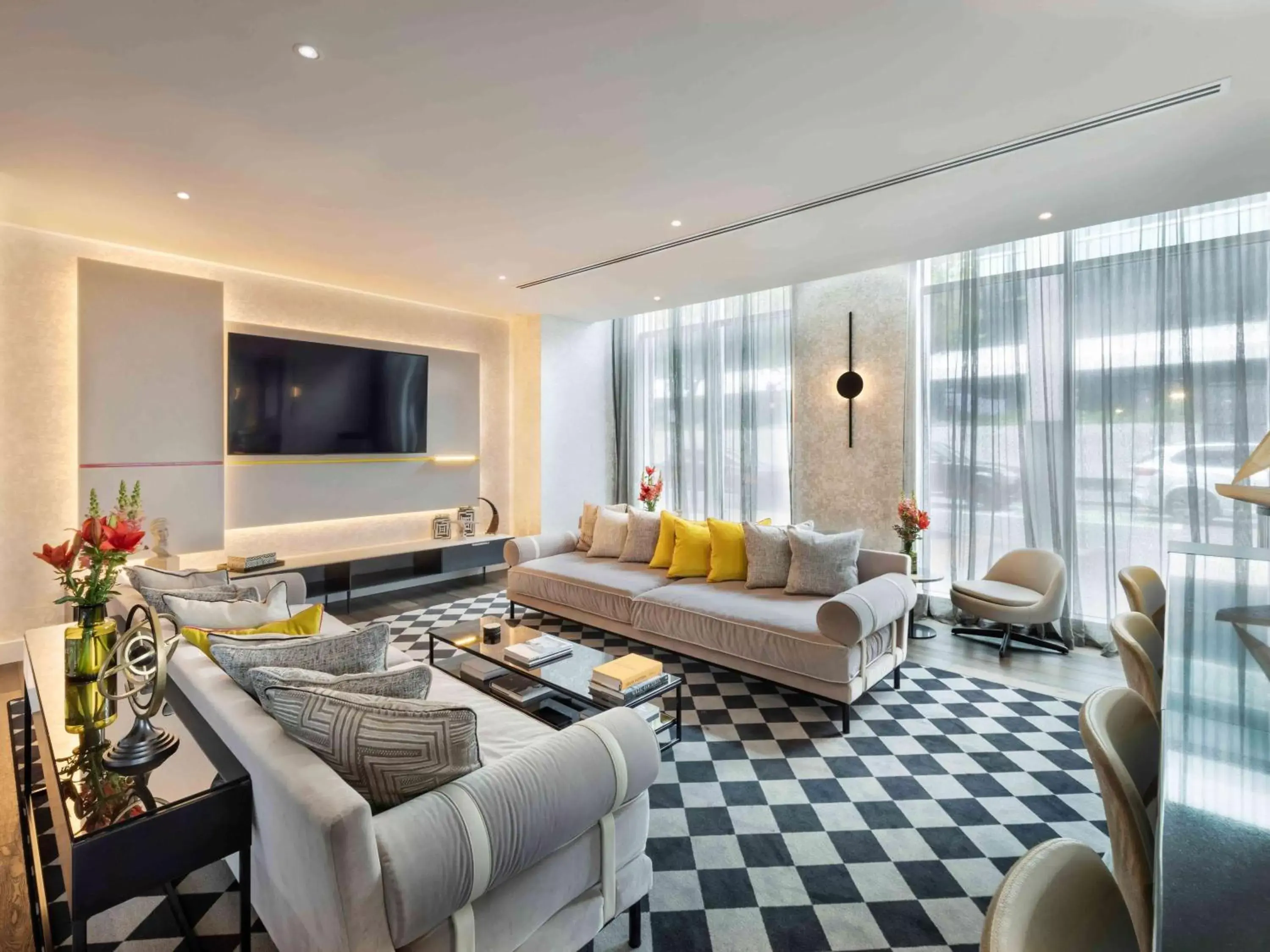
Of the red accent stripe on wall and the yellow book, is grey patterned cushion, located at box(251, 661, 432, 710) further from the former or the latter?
the red accent stripe on wall

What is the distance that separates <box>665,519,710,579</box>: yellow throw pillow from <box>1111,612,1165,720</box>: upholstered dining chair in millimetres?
2403

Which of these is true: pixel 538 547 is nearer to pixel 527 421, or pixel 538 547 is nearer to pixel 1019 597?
pixel 527 421

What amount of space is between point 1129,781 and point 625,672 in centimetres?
172

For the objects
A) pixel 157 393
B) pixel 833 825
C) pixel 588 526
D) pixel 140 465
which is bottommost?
pixel 833 825

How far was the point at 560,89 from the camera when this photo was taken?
2.21 metres

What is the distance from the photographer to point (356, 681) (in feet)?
4.71

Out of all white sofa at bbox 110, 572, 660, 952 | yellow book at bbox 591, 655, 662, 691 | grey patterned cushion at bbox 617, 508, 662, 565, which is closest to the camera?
white sofa at bbox 110, 572, 660, 952

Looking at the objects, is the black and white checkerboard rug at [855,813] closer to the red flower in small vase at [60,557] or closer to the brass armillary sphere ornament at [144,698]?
the brass armillary sphere ornament at [144,698]

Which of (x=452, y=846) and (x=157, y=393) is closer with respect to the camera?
(x=452, y=846)

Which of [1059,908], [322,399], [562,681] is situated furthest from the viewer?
[322,399]

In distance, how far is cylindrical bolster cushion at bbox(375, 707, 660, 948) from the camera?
3.58ft

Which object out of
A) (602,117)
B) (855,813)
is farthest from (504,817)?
(602,117)

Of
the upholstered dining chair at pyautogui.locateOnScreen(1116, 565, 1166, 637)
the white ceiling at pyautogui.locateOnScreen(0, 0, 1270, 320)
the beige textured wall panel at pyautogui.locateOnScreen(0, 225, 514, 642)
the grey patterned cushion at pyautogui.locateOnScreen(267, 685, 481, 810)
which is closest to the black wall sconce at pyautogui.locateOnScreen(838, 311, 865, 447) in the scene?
the white ceiling at pyautogui.locateOnScreen(0, 0, 1270, 320)

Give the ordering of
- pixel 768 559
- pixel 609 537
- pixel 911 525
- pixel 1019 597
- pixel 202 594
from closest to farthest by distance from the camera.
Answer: pixel 202 594 < pixel 768 559 < pixel 1019 597 < pixel 911 525 < pixel 609 537
